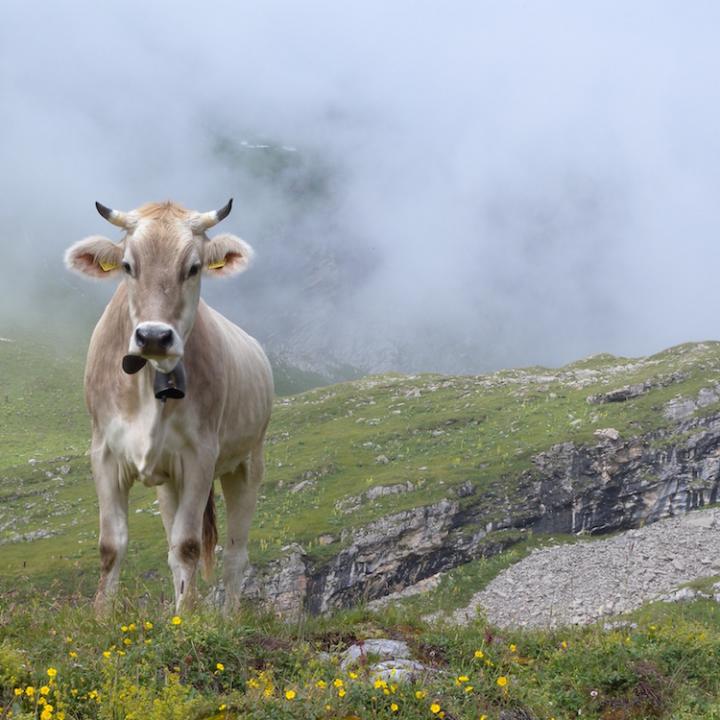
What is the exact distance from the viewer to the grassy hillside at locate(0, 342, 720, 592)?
148ft

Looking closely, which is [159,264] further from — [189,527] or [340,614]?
[340,614]

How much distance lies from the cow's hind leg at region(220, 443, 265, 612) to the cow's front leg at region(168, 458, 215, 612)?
2.50 m

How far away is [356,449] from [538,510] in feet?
49.9

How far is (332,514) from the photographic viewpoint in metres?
47.8

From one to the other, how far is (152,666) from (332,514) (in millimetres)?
42708

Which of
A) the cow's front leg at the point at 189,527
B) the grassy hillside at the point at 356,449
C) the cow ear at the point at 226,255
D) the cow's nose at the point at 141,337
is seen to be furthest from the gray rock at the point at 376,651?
the grassy hillside at the point at 356,449

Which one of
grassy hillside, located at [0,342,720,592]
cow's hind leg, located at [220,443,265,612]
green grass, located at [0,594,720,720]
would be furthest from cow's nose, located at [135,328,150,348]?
grassy hillside, located at [0,342,720,592]

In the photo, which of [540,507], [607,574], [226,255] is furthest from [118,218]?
[540,507]

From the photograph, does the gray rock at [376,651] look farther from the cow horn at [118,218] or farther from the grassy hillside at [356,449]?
the grassy hillside at [356,449]

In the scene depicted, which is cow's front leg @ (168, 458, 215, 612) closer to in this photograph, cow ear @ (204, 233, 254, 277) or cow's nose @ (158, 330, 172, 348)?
cow's nose @ (158, 330, 172, 348)

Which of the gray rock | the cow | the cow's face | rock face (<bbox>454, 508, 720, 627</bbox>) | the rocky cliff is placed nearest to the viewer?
the gray rock

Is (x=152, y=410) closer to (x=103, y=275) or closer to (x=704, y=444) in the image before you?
(x=103, y=275)

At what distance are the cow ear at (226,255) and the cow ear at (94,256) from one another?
34.7 inches

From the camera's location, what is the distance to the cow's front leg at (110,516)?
25.9 feet
